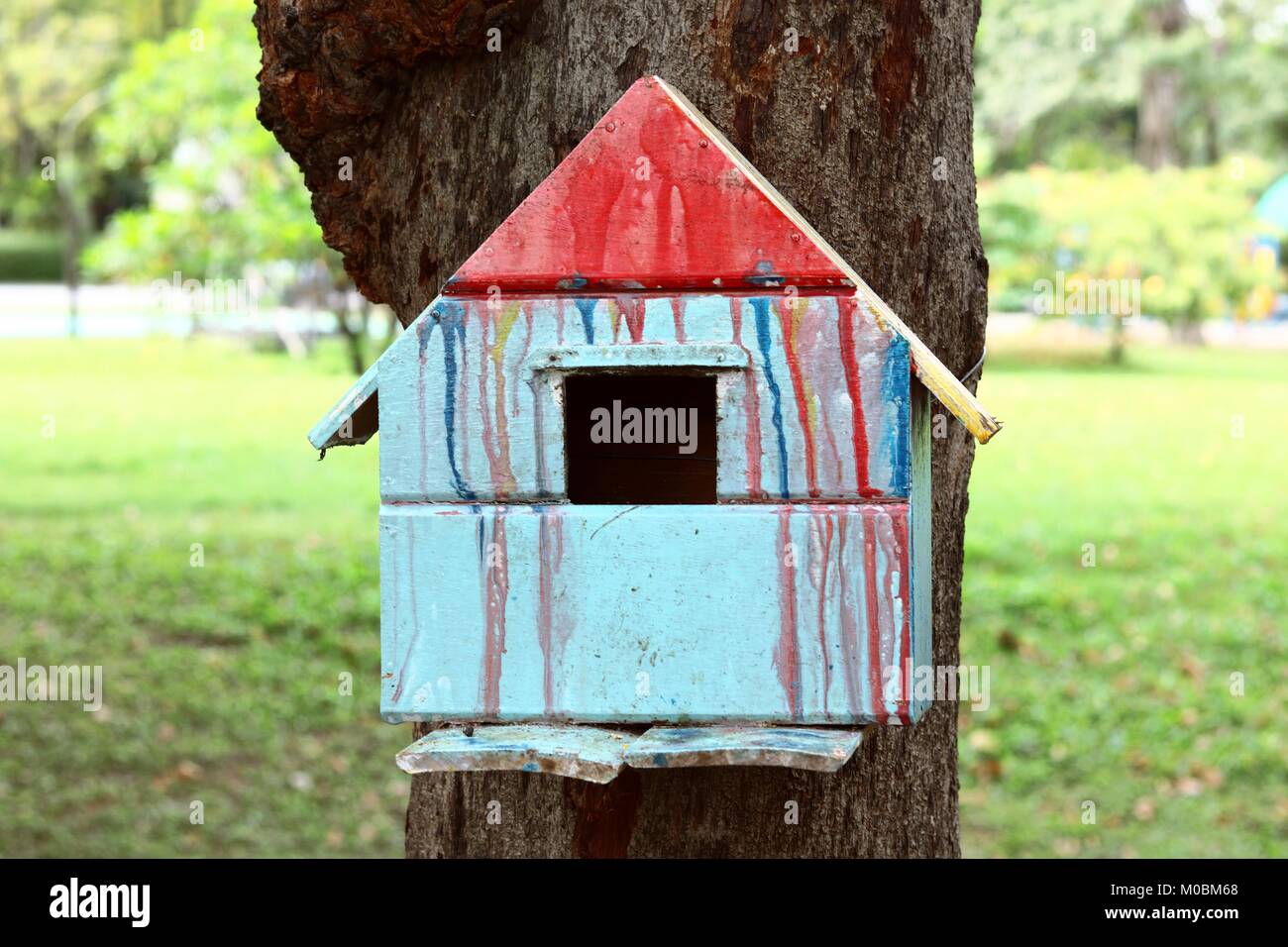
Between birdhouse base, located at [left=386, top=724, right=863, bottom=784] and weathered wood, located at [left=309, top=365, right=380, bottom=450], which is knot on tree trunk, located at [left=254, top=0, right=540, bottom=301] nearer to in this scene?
weathered wood, located at [left=309, top=365, right=380, bottom=450]

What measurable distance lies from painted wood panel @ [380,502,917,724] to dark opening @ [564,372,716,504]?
42 cm

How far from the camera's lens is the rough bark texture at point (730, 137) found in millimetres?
2324

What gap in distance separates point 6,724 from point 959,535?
4971 millimetres

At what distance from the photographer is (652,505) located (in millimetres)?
2027

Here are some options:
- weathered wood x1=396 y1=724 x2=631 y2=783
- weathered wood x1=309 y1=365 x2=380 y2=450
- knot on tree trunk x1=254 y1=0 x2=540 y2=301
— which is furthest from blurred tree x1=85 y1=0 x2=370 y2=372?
weathered wood x1=396 y1=724 x2=631 y2=783

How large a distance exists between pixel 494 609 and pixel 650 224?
0.58 meters

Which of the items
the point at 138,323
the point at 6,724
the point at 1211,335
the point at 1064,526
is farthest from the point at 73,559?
the point at 1211,335

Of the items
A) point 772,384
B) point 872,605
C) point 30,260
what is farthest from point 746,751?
point 30,260

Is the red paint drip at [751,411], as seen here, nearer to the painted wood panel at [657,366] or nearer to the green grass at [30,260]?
the painted wood panel at [657,366]

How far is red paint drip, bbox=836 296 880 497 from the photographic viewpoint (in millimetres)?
1965

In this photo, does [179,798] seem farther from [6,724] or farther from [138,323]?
[138,323]

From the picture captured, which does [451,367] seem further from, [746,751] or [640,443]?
[746,751]

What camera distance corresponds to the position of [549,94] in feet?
7.83

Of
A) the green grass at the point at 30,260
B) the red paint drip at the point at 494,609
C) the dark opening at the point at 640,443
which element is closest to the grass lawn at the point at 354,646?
the dark opening at the point at 640,443
